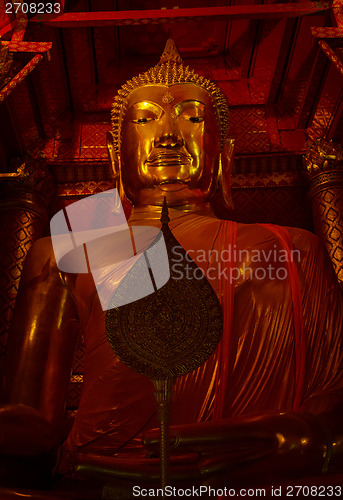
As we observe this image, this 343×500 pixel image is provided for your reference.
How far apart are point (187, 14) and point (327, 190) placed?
969 mm

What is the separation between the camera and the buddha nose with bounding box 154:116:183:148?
87.3 inches

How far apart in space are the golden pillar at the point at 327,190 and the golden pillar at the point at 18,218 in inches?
47.7

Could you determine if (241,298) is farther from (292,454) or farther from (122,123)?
(122,123)

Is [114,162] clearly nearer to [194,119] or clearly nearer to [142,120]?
[142,120]

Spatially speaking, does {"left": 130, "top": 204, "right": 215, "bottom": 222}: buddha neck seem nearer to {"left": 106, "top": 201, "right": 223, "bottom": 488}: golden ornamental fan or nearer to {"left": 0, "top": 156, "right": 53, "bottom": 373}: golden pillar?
{"left": 0, "top": 156, "right": 53, "bottom": 373}: golden pillar

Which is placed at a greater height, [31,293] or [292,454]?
[31,293]

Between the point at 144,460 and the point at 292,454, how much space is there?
1.09 ft

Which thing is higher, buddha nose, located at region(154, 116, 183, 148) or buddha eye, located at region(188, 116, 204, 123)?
buddha eye, located at region(188, 116, 204, 123)

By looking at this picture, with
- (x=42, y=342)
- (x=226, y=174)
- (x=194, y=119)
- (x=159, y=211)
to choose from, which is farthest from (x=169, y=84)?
(x=42, y=342)

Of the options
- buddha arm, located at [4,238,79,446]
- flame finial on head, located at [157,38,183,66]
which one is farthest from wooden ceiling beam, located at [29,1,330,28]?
buddha arm, located at [4,238,79,446]

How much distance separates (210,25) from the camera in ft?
10.5

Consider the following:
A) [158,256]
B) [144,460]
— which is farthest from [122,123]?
[144,460]

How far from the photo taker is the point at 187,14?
2611 mm

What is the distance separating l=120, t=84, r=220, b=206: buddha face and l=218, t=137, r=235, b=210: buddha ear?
0.07 metres
